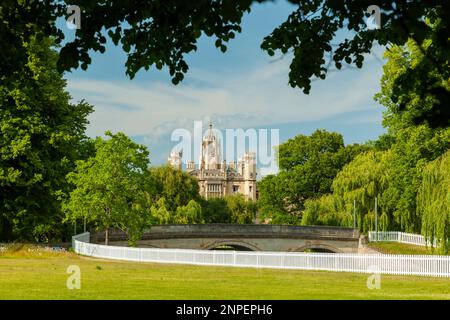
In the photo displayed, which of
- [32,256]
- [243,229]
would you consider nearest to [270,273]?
[32,256]

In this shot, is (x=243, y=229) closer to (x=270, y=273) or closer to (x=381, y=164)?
(x=381, y=164)

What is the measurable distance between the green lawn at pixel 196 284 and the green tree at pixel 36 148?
7308 mm

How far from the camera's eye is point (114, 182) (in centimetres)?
3919

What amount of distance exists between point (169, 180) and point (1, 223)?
41.5m

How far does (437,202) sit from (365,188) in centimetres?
2309

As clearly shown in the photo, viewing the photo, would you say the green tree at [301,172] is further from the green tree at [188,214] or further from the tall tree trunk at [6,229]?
the tall tree trunk at [6,229]

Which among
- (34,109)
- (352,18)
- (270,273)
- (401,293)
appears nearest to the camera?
(352,18)

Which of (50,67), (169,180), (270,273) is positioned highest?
(50,67)

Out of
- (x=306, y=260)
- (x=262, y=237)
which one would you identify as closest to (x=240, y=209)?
(x=262, y=237)

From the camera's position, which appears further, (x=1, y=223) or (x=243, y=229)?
(x=243, y=229)

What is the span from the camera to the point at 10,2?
10742 mm

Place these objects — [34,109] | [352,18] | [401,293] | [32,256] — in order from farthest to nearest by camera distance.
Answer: [34,109]
[32,256]
[401,293]
[352,18]

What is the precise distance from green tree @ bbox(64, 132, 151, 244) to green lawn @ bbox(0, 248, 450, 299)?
807cm

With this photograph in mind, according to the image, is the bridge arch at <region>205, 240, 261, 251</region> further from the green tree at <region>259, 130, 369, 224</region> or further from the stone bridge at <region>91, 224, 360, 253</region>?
the green tree at <region>259, 130, 369, 224</region>
